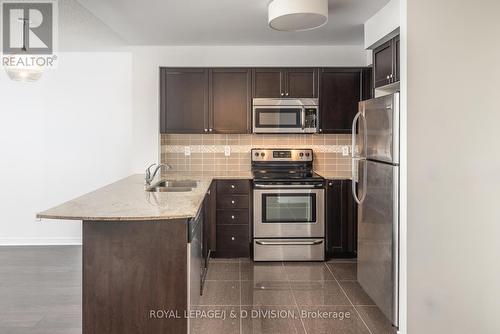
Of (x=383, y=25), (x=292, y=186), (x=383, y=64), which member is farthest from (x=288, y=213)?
(x=383, y=25)

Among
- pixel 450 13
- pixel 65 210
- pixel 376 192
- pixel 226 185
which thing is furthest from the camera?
pixel 226 185

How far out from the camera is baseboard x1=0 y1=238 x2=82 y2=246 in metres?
5.10

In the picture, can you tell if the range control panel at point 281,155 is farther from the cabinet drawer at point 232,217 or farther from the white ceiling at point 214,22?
the white ceiling at point 214,22

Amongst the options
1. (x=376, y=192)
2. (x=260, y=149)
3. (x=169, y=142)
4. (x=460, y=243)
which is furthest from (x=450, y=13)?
(x=169, y=142)

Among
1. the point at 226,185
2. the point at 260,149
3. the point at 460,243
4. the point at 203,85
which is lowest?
the point at 460,243

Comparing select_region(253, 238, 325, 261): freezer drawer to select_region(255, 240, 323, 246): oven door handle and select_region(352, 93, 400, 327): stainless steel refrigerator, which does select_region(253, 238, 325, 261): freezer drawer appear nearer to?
select_region(255, 240, 323, 246): oven door handle

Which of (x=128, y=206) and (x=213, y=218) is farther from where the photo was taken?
(x=213, y=218)

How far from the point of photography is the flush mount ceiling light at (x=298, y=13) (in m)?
2.91

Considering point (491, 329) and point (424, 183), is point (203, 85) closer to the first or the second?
point (424, 183)

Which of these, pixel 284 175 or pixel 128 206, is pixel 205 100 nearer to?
pixel 284 175

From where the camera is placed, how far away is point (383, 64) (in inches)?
125

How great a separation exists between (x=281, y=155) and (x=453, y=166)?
7.91 ft

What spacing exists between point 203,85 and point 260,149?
3.42ft

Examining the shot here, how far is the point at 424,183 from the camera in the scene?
262cm
